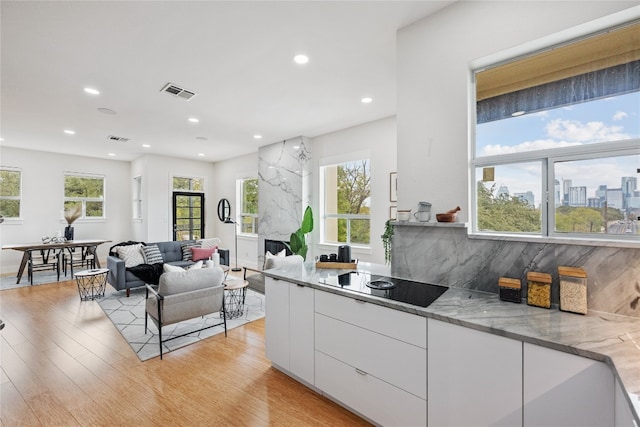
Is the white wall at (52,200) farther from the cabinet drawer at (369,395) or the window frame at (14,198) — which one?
the cabinet drawer at (369,395)

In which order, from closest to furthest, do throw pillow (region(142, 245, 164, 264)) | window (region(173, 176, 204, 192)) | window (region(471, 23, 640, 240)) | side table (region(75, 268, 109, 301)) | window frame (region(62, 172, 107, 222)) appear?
window (region(471, 23, 640, 240)) → side table (region(75, 268, 109, 301)) → throw pillow (region(142, 245, 164, 264)) → window frame (region(62, 172, 107, 222)) → window (region(173, 176, 204, 192))

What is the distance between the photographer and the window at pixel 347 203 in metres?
4.95

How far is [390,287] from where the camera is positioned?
1.96m

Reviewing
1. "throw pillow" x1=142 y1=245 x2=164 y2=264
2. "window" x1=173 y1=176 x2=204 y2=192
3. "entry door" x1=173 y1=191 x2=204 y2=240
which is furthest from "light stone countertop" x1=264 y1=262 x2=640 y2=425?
"window" x1=173 y1=176 x2=204 y2=192

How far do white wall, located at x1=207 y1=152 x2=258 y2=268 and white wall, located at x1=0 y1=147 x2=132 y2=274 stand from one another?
2500 millimetres

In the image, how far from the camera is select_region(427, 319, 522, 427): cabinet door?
1.28m

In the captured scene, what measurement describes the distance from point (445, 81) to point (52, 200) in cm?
902

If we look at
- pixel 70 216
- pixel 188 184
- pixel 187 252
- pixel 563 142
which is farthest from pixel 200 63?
pixel 70 216

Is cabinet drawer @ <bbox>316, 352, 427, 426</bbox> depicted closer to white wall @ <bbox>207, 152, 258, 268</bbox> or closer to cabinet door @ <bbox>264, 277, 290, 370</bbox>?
cabinet door @ <bbox>264, 277, 290, 370</bbox>

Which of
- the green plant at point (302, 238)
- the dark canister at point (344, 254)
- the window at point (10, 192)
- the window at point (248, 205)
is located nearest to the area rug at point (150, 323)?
the green plant at point (302, 238)

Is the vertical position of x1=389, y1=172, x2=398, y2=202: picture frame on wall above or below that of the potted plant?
above

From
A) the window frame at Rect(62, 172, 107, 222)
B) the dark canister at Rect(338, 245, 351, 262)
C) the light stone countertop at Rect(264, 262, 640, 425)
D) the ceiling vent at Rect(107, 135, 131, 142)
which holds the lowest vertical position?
the light stone countertop at Rect(264, 262, 640, 425)

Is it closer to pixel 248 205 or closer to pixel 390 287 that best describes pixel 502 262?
pixel 390 287

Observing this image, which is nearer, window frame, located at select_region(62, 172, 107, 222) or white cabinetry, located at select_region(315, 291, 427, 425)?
white cabinetry, located at select_region(315, 291, 427, 425)
